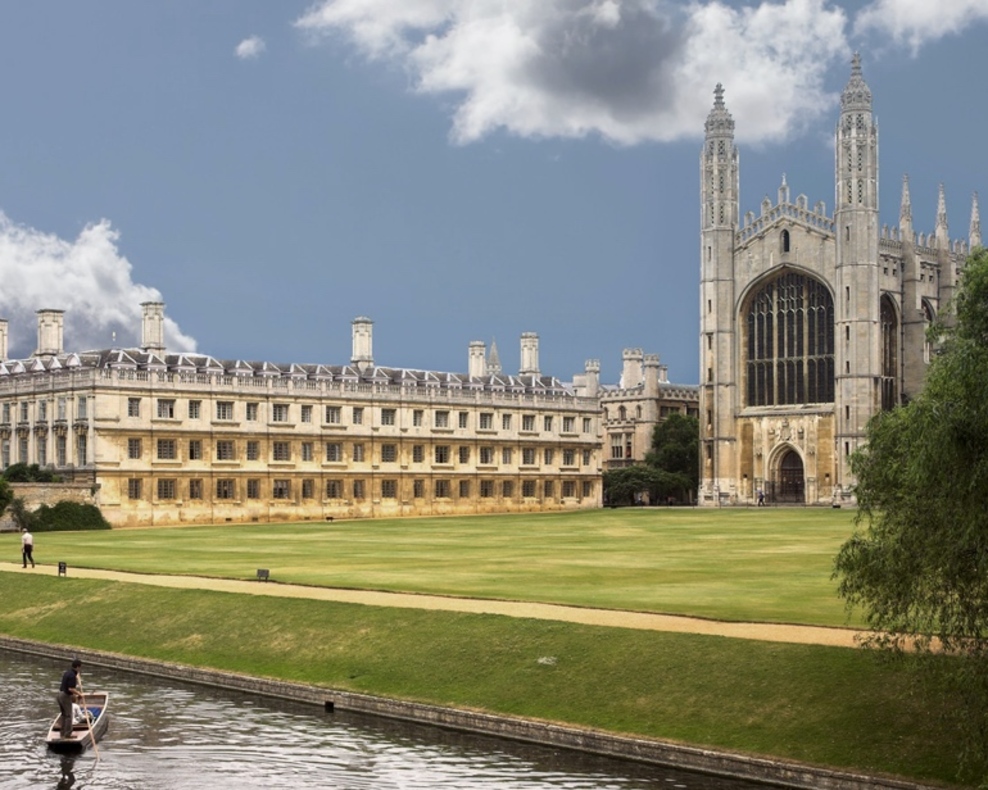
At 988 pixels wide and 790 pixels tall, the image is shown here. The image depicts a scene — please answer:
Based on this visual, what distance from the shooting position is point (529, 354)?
353 feet

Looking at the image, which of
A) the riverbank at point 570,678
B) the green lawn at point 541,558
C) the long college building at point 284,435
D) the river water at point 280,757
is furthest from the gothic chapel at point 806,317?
the river water at point 280,757

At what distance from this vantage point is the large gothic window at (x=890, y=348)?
339 ft

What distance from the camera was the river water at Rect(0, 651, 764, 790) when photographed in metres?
20.4

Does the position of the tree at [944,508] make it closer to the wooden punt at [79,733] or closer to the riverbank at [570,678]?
the riverbank at [570,678]

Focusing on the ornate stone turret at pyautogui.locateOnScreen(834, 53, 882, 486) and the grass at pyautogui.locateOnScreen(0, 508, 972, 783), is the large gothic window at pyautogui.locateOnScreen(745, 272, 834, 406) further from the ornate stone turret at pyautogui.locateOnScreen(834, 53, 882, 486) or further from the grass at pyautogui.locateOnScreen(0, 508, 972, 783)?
the grass at pyautogui.locateOnScreen(0, 508, 972, 783)

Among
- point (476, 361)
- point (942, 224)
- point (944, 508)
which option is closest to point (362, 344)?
point (476, 361)

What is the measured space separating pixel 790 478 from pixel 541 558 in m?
63.3

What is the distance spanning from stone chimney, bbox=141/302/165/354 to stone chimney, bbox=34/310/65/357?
5018 mm

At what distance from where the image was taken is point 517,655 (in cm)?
2608

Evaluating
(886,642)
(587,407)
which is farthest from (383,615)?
(587,407)

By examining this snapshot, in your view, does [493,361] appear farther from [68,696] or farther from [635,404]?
[68,696]

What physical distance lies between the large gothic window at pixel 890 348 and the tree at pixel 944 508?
85439 mm

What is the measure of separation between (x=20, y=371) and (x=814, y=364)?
53026 mm

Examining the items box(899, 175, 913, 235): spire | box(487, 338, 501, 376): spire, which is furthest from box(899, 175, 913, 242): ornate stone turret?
box(487, 338, 501, 376): spire
